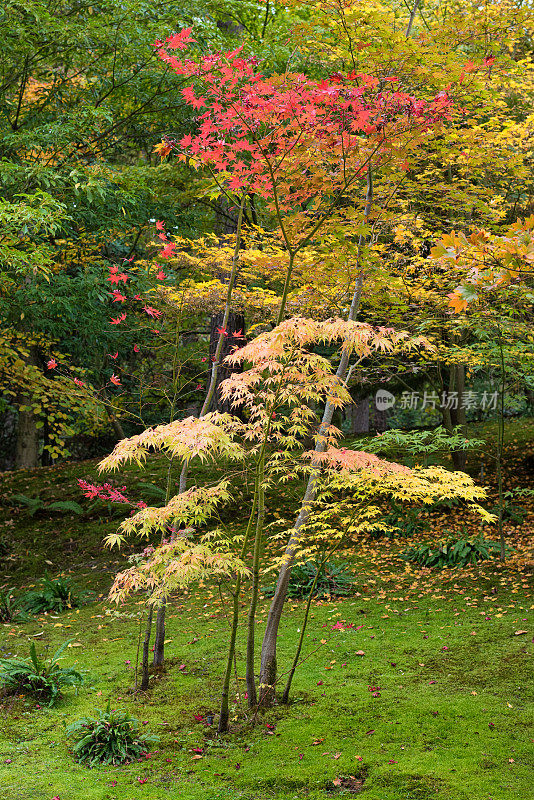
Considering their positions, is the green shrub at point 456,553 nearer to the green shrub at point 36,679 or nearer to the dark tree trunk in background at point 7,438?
the green shrub at point 36,679

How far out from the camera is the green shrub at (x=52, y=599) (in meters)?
8.41

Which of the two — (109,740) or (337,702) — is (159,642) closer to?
(109,740)

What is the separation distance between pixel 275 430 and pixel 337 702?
7.90 feet

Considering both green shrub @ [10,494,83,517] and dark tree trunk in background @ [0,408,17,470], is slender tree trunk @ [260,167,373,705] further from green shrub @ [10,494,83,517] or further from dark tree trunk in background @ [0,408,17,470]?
dark tree trunk in background @ [0,408,17,470]

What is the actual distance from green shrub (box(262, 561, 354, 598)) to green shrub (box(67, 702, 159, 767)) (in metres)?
3.46

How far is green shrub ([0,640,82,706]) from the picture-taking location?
5484 millimetres

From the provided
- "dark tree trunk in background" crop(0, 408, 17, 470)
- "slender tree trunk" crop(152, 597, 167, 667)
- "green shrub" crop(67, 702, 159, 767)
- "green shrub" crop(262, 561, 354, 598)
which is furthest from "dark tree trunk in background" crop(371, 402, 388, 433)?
"green shrub" crop(67, 702, 159, 767)

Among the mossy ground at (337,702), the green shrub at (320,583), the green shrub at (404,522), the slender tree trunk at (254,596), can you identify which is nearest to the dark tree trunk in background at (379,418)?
the green shrub at (404,522)

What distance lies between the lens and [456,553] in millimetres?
8195

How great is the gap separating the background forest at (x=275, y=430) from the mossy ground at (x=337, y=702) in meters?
0.03

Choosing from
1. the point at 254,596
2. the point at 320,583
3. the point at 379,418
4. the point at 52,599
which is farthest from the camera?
the point at 379,418

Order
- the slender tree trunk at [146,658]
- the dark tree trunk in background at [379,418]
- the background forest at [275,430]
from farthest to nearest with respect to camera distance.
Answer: the dark tree trunk in background at [379,418], the slender tree trunk at [146,658], the background forest at [275,430]

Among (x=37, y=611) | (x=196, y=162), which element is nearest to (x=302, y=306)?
(x=196, y=162)

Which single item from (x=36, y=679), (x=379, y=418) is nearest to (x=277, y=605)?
(x=36, y=679)
